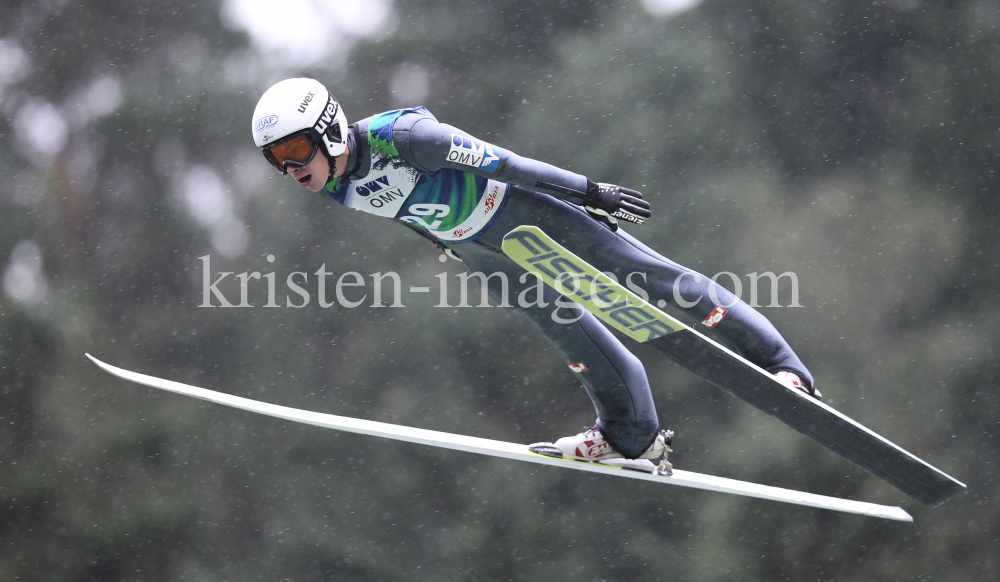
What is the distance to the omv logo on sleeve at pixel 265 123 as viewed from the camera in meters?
2.14

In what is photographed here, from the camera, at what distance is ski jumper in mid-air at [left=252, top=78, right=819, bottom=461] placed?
7.15ft

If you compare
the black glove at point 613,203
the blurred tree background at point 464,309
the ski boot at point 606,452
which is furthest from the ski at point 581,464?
the blurred tree background at point 464,309

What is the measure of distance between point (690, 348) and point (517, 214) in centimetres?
57

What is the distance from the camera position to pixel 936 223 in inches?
255

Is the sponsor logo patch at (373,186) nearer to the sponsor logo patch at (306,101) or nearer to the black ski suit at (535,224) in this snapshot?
the black ski suit at (535,224)

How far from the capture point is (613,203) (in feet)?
7.58

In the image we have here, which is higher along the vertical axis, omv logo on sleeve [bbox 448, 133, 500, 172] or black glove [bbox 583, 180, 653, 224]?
black glove [bbox 583, 180, 653, 224]

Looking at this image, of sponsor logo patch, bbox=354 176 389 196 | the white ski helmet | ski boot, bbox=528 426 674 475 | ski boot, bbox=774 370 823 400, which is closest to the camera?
the white ski helmet

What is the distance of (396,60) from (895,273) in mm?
3835

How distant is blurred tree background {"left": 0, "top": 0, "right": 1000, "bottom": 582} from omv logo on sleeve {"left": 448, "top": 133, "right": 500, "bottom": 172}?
161 inches

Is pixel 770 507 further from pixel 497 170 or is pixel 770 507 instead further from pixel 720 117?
pixel 497 170

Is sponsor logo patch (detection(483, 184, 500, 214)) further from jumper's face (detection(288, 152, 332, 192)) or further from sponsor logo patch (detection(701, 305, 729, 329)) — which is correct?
sponsor logo patch (detection(701, 305, 729, 329))

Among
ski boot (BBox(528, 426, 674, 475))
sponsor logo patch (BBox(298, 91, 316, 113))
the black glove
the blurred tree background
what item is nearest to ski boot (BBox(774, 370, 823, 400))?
ski boot (BBox(528, 426, 674, 475))

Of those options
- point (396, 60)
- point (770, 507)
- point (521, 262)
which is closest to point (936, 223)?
point (770, 507)
